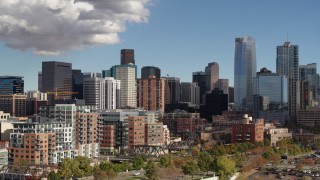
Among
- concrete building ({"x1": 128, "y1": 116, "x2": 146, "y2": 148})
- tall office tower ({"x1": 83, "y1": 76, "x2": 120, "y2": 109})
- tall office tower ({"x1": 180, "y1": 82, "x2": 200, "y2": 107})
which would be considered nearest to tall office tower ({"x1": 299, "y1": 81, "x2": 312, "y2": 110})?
tall office tower ({"x1": 180, "y1": 82, "x2": 200, "y2": 107})

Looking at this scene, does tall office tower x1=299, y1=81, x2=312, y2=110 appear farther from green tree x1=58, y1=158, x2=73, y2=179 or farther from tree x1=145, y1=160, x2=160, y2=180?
green tree x1=58, y1=158, x2=73, y2=179

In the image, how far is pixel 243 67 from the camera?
176m

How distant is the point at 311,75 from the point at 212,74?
106 ft

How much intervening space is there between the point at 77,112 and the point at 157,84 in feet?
175

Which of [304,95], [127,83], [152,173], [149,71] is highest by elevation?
[149,71]

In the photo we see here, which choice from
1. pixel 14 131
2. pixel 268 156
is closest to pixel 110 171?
pixel 14 131

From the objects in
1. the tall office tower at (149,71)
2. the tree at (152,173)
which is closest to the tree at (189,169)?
the tree at (152,173)

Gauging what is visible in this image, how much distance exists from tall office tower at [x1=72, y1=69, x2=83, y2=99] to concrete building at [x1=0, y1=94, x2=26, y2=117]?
2603 centimetres

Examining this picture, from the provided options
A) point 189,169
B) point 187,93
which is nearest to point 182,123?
point 189,169

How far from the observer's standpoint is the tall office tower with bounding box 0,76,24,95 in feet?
388

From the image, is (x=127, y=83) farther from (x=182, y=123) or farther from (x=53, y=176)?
(x=53, y=176)

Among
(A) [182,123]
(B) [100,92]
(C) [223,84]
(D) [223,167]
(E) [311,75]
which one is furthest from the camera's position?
(E) [311,75]

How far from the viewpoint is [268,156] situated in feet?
189

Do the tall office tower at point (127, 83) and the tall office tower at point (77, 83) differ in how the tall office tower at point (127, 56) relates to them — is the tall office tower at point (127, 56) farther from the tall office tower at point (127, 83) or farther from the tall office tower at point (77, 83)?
the tall office tower at point (127, 83)
